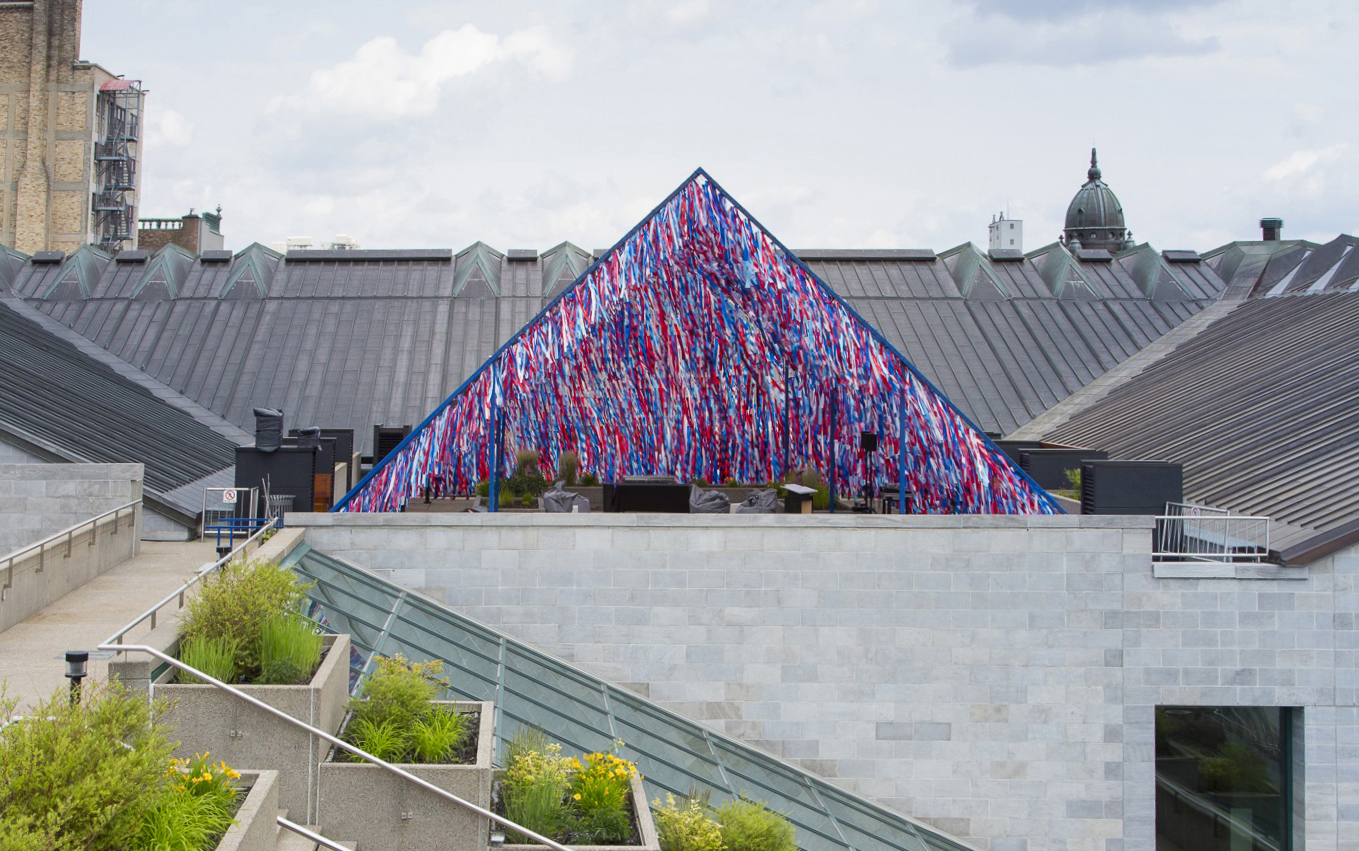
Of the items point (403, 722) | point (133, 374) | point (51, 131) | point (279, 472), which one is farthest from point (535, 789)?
point (51, 131)

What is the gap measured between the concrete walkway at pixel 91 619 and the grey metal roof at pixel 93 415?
2.90 metres

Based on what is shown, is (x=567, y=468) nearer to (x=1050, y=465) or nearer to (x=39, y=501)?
(x=1050, y=465)

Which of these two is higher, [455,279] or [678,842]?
[455,279]

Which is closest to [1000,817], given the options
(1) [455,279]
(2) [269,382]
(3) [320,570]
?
(3) [320,570]

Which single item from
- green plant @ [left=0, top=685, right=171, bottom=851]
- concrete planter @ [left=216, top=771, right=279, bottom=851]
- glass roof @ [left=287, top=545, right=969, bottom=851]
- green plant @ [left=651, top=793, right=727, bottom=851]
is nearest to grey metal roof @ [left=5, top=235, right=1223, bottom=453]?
glass roof @ [left=287, top=545, right=969, bottom=851]

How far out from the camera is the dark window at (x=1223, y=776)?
18.7m

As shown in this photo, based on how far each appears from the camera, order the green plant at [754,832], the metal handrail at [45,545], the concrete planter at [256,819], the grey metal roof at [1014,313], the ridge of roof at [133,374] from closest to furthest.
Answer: the concrete planter at [256,819], the green plant at [754,832], the metal handrail at [45,545], the ridge of roof at [133,374], the grey metal roof at [1014,313]

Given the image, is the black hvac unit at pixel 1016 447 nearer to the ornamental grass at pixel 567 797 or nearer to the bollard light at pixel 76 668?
the ornamental grass at pixel 567 797

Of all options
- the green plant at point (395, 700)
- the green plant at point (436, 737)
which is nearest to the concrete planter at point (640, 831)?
the green plant at point (436, 737)

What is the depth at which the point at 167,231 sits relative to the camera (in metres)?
87.6

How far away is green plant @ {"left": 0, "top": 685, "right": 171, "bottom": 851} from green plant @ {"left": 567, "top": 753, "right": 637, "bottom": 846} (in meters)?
4.51

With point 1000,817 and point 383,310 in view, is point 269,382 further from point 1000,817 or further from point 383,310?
point 1000,817

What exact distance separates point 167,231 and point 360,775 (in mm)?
86063

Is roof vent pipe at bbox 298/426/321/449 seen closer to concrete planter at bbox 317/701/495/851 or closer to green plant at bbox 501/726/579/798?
green plant at bbox 501/726/579/798
